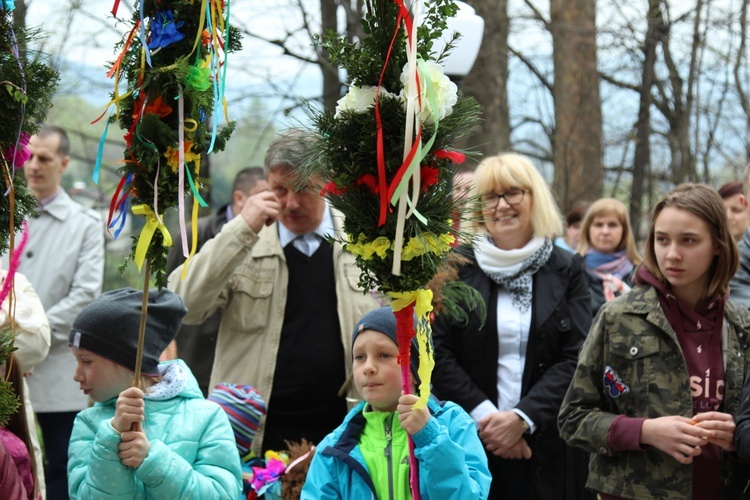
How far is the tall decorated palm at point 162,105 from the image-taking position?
330 cm

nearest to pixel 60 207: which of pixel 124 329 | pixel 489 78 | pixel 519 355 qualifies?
pixel 124 329

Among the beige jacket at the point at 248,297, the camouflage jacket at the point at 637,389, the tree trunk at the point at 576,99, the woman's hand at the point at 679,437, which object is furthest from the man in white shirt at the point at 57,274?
the tree trunk at the point at 576,99

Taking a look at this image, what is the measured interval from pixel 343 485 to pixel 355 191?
47.0 inches

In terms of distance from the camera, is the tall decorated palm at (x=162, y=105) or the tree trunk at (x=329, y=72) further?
the tree trunk at (x=329, y=72)

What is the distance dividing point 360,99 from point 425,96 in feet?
0.67

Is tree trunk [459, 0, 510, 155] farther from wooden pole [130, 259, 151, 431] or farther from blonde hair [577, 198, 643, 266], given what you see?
wooden pole [130, 259, 151, 431]

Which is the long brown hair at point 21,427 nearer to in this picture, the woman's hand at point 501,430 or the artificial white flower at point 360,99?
the artificial white flower at point 360,99

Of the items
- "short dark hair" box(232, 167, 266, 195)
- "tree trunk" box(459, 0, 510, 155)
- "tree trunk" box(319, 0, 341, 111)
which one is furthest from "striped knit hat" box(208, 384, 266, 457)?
"tree trunk" box(459, 0, 510, 155)

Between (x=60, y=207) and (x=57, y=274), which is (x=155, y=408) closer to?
(x=57, y=274)

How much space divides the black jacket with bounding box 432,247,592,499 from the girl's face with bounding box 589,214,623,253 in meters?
2.65

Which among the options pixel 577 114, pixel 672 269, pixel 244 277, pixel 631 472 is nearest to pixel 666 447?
pixel 631 472

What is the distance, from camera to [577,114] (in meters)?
13.2

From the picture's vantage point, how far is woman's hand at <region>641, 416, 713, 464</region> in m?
3.87

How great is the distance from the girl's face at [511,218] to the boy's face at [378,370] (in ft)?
4.81
